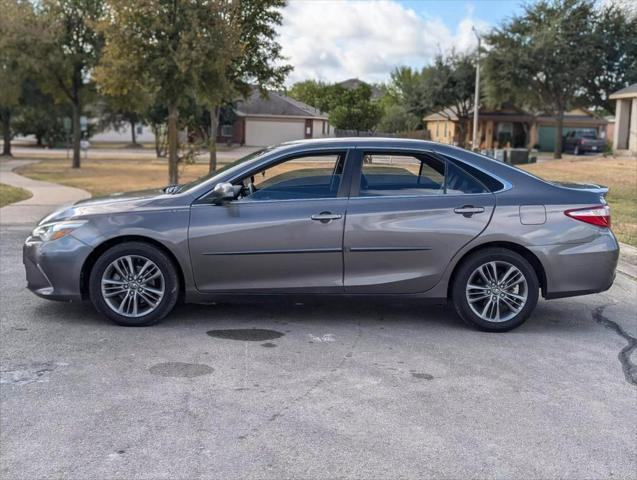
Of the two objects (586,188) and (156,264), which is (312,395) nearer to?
(156,264)

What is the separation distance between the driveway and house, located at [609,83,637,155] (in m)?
35.1

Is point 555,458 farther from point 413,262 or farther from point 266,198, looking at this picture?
point 266,198

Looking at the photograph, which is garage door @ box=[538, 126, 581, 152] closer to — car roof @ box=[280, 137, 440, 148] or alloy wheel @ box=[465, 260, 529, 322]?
car roof @ box=[280, 137, 440, 148]

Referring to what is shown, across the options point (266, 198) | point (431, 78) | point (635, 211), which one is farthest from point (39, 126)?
point (266, 198)

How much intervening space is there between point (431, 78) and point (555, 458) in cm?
5401

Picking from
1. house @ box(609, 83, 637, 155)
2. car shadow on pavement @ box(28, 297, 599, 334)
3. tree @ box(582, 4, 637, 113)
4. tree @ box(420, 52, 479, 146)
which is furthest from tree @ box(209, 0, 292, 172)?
tree @ box(420, 52, 479, 146)

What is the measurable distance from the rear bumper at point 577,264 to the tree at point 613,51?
134 feet

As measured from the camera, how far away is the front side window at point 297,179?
6.29m

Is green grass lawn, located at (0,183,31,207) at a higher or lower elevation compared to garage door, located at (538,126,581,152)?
lower

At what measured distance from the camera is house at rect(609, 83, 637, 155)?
3847cm

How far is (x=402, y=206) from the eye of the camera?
6.22 meters

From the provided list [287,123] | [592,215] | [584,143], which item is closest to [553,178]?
[287,123]

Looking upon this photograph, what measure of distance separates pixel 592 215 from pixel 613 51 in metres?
42.8

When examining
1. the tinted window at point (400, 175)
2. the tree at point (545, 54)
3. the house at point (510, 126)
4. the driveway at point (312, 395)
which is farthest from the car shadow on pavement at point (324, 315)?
the house at point (510, 126)
